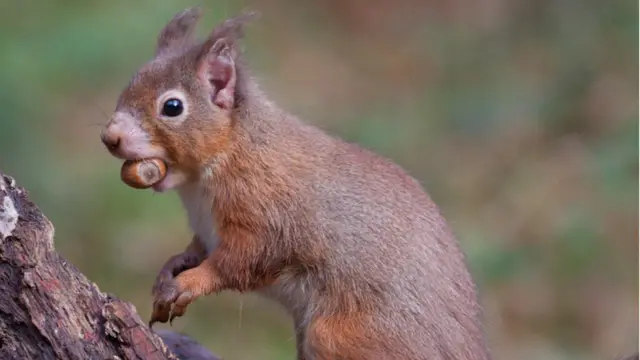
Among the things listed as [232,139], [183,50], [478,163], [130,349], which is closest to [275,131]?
[232,139]

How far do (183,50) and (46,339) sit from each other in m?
1.07

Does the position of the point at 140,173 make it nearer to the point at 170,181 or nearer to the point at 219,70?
the point at 170,181

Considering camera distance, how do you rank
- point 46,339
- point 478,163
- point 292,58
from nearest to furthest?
point 46,339, point 478,163, point 292,58

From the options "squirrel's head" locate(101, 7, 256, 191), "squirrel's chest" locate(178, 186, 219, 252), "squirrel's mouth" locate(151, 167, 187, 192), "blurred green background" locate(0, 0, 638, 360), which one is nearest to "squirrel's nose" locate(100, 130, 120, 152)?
"squirrel's head" locate(101, 7, 256, 191)

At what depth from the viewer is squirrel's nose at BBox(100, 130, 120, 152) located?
Answer: 2951 millimetres

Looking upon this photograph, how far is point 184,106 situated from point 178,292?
19.9 inches

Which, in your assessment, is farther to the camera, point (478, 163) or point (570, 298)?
point (478, 163)

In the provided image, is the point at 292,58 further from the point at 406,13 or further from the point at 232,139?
the point at 232,139

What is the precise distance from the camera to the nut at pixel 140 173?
3.01 meters

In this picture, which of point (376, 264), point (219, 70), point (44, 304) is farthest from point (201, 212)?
point (44, 304)

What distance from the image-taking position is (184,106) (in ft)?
10.3

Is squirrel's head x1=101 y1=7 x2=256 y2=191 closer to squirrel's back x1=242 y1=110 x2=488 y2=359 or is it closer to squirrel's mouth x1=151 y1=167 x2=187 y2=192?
squirrel's mouth x1=151 y1=167 x2=187 y2=192

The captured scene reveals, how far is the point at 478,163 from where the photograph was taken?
20.0 feet

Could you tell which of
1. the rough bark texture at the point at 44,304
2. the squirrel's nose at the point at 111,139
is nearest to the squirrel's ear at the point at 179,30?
the squirrel's nose at the point at 111,139
